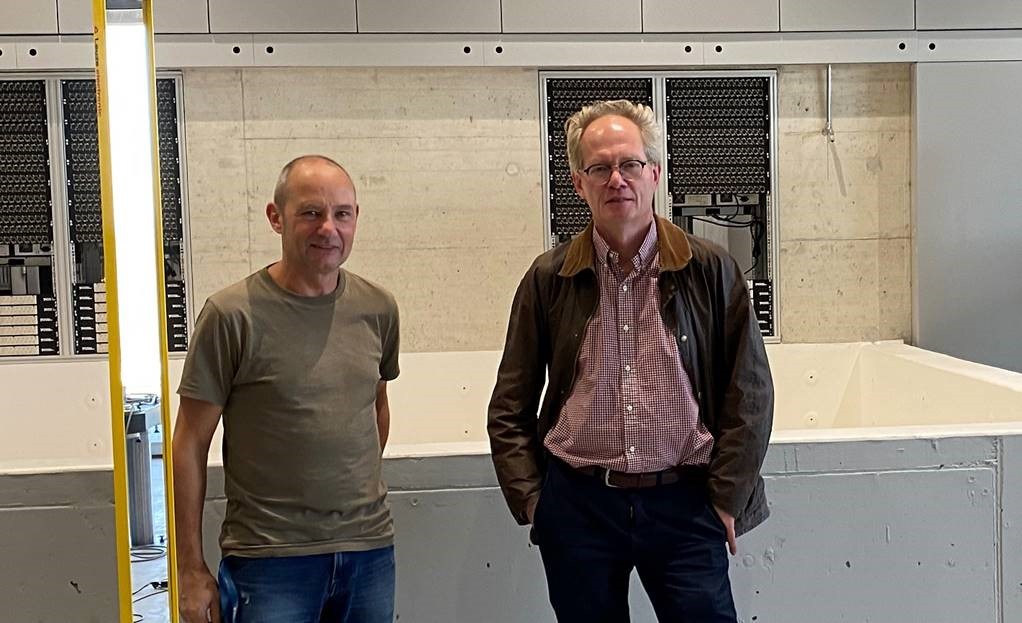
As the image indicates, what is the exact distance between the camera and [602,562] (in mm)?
1863

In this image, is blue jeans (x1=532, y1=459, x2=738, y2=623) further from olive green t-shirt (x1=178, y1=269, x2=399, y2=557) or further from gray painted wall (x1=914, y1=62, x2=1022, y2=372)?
gray painted wall (x1=914, y1=62, x2=1022, y2=372)

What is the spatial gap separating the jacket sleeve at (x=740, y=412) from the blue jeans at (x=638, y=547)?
2.5 inches

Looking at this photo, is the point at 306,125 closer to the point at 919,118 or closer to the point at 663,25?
the point at 663,25

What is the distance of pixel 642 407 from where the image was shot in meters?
1.85

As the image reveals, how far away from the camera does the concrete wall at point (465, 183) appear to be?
14.4 feet

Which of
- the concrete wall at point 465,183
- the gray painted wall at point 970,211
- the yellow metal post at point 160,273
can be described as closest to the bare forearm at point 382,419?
the yellow metal post at point 160,273

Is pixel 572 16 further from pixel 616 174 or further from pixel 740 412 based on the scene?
pixel 740 412

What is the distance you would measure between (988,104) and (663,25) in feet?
5.34

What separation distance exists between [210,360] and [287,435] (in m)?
0.18

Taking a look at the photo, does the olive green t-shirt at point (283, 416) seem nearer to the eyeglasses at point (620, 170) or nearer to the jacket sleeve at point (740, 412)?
the eyeglasses at point (620, 170)

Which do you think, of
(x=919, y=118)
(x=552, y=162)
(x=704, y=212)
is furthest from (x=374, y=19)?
(x=919, y=118)

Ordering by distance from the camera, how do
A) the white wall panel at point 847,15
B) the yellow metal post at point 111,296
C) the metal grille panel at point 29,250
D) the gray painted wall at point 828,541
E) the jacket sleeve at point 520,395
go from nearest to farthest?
the yellow metal post at point 111,296
the jacket sleeve at point 520,395
the gray painted wall at point 828,541
the metal grille panel at point 29,250
the white wall panel at point 847,15

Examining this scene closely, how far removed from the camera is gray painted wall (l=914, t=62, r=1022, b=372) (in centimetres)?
461

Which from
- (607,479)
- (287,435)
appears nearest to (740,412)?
(607,479)
